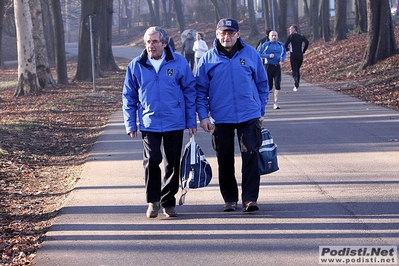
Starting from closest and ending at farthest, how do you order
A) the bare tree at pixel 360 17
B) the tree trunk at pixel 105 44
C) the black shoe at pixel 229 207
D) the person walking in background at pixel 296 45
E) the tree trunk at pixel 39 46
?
the black shoe at pixel 229 207 < the person walking in background at pixel 296 45 < the tree trunk at pixel 39 46 < the tree trunk at pixel 105 44 < the bare tree at pixel 360 17

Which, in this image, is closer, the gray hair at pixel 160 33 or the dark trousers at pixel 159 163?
the gray hair at pixel 160 33

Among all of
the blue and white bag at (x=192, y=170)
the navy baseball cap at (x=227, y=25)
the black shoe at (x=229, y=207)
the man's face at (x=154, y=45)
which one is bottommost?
the black shoe at (x=229, y=207)

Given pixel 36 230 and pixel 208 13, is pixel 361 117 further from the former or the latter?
pixel 208 13

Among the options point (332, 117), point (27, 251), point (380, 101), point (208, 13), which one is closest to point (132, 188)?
point (27, 251)

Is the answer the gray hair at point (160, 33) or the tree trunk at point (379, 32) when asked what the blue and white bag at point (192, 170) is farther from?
the tree trunk at point (379, 32)

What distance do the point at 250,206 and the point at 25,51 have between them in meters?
16.6

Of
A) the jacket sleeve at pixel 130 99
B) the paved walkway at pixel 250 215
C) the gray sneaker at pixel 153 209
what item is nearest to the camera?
the paved walkway at pixel 250 215

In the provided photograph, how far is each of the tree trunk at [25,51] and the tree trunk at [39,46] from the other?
150 centimetres

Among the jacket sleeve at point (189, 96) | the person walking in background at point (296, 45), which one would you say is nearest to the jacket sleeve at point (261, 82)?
the jacket sleeve at point (189, 96)

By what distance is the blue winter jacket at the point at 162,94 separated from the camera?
6836 mm

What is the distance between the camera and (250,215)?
7059 millimetres

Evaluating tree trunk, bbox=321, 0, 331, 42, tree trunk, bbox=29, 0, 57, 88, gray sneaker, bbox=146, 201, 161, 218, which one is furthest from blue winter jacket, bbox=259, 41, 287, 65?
tree trunk, bbox=321, 0, 331, 42

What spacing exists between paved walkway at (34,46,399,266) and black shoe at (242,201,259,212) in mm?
56

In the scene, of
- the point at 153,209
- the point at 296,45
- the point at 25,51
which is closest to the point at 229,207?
the point at 153,209
